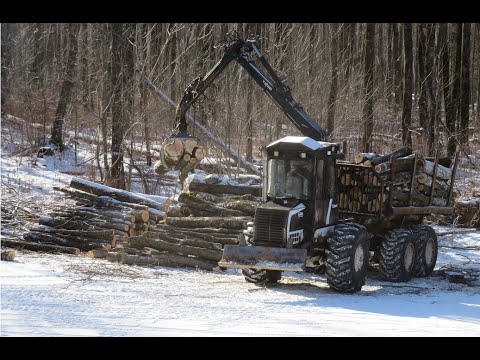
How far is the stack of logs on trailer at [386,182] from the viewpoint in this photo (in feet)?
49.5

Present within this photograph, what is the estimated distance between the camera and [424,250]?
15375mm

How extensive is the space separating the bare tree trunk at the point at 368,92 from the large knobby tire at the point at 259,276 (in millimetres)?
11916

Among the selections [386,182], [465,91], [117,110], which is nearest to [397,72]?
[465,91]

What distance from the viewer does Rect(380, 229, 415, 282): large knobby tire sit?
14727mm

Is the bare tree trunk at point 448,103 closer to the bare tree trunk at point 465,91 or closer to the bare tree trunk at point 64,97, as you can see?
the bare tree trunk at point 465,91

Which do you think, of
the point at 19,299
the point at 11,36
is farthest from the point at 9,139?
the point at 19,299

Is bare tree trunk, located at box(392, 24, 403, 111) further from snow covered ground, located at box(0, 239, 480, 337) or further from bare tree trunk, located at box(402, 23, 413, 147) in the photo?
snow covered ground, located at box(0, 239, 480, 337)

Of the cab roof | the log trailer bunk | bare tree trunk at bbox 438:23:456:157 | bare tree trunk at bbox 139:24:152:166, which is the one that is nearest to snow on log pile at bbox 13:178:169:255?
the log trailer bunk

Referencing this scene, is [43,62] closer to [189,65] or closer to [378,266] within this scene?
[189,65]

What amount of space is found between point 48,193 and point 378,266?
9.46m

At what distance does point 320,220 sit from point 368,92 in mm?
15188

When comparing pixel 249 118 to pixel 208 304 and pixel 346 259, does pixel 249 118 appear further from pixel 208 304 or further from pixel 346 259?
pixel 208 304

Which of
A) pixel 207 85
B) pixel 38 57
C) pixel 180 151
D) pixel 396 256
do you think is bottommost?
pixel 396 256

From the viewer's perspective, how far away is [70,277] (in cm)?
1420
